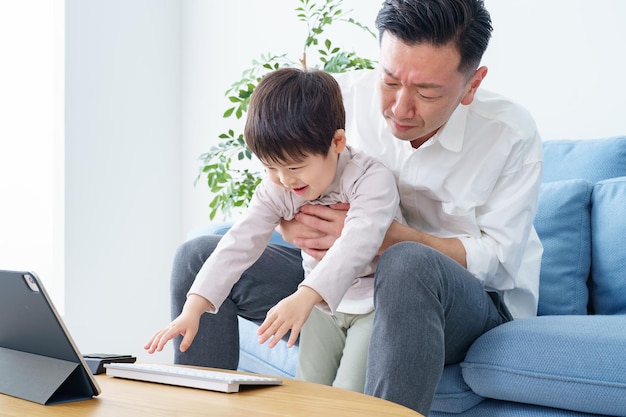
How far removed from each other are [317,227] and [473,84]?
44 centimetres

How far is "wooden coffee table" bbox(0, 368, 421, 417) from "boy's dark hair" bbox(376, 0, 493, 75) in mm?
743

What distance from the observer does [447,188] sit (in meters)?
1.61

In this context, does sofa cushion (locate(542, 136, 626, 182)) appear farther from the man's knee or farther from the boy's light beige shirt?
the man's knee

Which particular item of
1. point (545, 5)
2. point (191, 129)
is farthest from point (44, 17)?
point (545, 5)

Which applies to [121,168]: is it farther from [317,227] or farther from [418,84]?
[418,84]

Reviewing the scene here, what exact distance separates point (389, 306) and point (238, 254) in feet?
1.29

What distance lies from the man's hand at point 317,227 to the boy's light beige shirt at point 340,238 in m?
0.02

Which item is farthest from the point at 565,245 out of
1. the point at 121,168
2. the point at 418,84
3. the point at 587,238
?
the point at 121,168

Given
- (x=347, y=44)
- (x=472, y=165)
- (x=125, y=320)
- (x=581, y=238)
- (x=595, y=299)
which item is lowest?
(x=125, y=320)

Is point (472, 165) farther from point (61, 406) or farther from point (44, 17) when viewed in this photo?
point (44, 17)

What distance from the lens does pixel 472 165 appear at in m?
1.61

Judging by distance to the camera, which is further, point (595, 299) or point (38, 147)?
point (38, 147)

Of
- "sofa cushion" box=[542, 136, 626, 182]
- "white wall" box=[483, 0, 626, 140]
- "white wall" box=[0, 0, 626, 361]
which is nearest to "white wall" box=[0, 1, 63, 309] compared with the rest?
"white wall" box=[0, 0, 626, 361]

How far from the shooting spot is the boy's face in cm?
139
